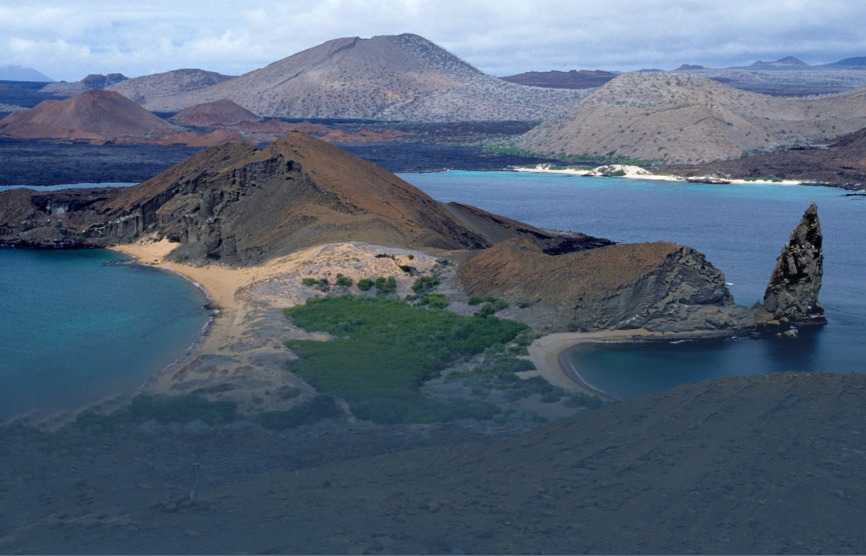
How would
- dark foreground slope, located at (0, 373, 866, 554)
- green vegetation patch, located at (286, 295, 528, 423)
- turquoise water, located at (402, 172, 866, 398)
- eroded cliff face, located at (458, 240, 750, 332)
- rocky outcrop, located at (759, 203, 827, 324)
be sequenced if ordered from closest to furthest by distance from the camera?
dark foreground slope, located at (0, 373, 866, 554) → green vegetation patch, located at (286, 295, 528, 423) → turquoise water, located at (402, 172, 866, 398) → eroded cliff face, located at (458, 240, 750, 332) → rocky outcrop, located at (759, 203, 827, 324)

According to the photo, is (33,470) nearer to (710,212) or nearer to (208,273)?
(208,273)

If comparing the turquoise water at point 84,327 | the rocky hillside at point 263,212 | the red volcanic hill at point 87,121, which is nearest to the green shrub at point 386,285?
the rocky hillside at point 263,212

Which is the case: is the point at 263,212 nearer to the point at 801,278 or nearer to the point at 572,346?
the point at 572,346

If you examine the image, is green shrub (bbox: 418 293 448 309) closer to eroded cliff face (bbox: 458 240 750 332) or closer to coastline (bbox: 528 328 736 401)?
eroded cliff face (bbox: 458 240 750 332)

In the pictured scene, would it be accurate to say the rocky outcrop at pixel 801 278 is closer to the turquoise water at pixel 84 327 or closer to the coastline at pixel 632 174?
the turquoise water at pixel 84 327

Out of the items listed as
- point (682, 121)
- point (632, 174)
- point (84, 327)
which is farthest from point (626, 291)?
point (682, 121)

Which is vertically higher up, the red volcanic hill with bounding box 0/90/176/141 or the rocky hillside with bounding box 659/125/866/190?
the red volcanic hill with bounding box 0/90/176/141

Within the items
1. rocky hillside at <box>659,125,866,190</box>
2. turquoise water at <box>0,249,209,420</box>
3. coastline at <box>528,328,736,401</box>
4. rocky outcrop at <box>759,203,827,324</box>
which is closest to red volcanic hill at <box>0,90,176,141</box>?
rocky hillside at <box>659,125,866,190</box>
